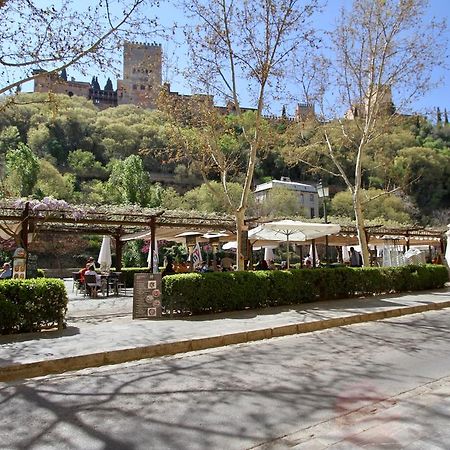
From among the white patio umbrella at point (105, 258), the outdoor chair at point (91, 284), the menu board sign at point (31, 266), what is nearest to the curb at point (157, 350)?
the menu board sign at point (31, 266)

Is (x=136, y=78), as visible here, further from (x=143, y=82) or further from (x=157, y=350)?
(x=157, y=350)

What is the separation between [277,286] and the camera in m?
12.1

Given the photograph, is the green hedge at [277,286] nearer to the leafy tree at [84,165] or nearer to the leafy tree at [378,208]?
the leafy tree at [378,208]

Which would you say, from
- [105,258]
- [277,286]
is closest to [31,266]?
[105,258]

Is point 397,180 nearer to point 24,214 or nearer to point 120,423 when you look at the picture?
point 24,214

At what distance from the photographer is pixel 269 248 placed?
87.2 ft

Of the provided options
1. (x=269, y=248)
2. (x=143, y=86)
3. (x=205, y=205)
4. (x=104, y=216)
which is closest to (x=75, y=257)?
(x=205, y=205)

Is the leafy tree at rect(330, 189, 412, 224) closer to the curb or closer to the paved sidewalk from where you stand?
the paved sidewalk

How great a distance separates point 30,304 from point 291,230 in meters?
8.80

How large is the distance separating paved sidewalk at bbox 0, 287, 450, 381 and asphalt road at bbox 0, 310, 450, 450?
1.26 feet

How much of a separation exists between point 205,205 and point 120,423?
56.4 metres

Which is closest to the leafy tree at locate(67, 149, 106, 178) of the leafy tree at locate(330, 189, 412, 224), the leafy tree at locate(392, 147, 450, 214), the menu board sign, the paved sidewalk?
the leafy tree at locate(330, 189, 412, 224)

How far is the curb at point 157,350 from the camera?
6141mm

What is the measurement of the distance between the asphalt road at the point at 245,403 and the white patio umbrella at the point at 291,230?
7.12 m
